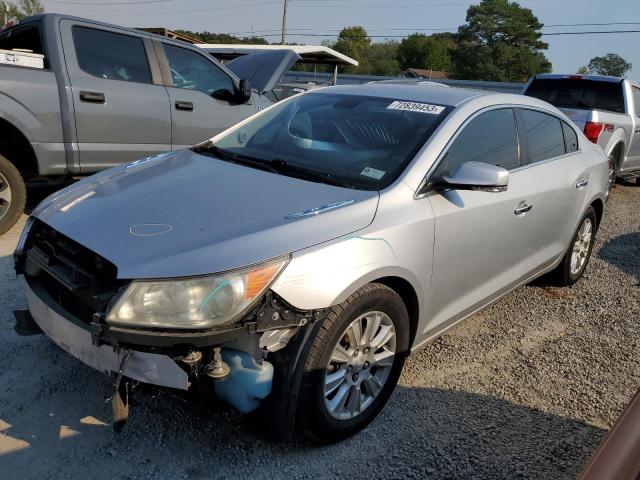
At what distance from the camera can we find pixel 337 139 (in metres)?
3.23

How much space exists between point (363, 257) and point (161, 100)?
395 cm

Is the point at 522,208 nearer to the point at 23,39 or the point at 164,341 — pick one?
the point at 164,341

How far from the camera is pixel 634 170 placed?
933 cm

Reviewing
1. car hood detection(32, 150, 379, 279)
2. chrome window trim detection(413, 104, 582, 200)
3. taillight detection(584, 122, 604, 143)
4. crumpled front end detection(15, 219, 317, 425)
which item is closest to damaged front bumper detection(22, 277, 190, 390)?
crumpled front end detection(15, 219, 317, 425)

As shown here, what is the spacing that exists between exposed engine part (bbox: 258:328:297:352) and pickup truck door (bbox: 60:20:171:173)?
374 centimetres

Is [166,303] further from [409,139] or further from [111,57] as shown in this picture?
[111,57]

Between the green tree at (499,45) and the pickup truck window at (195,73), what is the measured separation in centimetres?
6263

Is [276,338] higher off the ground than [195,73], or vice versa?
[195,73]

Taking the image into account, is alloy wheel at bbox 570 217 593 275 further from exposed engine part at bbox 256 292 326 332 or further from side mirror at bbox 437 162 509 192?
exposed engine part at bbox 256 292 326 332

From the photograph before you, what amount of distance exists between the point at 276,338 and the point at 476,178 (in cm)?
129

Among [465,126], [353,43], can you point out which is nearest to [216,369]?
[465,126]

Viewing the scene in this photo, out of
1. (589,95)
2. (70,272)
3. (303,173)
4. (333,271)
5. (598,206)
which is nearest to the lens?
(333,271)

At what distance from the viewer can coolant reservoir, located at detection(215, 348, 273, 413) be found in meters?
2.12

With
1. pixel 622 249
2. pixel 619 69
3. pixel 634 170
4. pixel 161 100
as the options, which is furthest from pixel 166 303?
pixel 619 69
